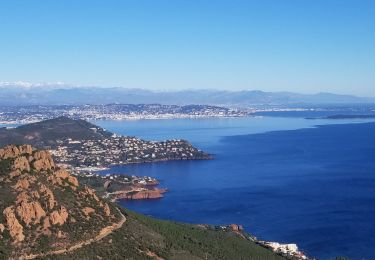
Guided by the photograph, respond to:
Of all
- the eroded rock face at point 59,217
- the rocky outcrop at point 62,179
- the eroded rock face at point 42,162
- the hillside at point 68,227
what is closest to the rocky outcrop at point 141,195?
the hillside at point 68,227

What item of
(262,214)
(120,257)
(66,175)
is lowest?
(262,214)

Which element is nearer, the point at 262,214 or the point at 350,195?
the point at 262,214

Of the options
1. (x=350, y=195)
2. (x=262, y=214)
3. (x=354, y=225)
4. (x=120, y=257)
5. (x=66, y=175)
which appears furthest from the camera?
(x=350, y=195)

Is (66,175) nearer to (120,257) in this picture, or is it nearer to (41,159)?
(41,159)

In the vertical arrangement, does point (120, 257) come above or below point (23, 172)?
below

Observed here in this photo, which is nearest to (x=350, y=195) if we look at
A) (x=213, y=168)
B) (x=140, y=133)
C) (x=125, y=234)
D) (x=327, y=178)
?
(x=327, y=178)

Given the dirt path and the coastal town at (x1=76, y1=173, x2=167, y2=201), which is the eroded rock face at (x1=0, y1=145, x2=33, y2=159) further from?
the coastal town at (x1=76, y1=173, x2=167, y2=201)

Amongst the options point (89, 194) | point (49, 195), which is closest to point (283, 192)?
point (89, 194)
